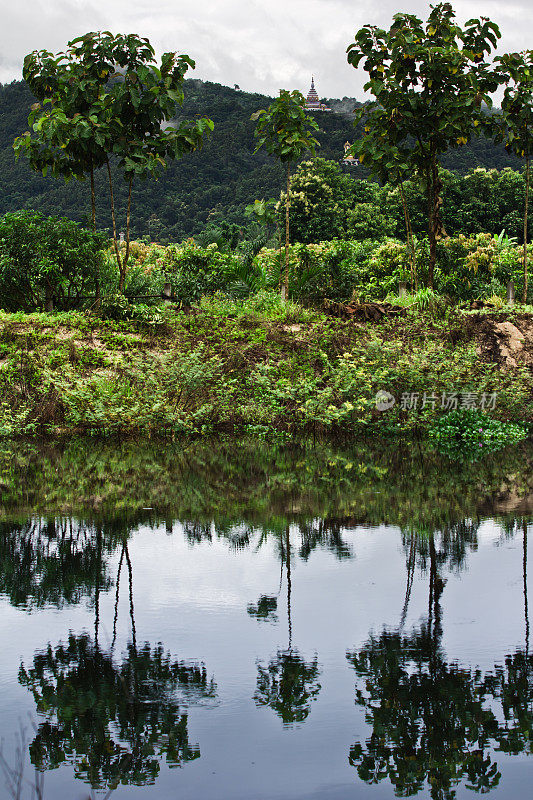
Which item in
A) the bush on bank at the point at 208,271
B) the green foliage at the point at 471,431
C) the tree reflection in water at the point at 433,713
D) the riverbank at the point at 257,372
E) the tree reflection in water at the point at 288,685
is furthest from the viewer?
the bush on bank at the point at 208,271

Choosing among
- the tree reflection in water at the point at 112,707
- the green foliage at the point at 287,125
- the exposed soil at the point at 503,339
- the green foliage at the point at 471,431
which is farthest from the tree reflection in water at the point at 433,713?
the green foliage at the point at 287,125

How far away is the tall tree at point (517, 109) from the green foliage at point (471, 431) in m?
6.85

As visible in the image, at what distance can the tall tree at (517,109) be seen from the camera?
18.9m

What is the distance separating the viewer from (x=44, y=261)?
17.5 metres

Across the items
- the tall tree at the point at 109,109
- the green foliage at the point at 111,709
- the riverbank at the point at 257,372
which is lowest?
the green foliage at the point at 111,709

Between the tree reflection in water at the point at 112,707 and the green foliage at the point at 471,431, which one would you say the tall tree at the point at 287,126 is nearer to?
the green foliage at the point at 471,431

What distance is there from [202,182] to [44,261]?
46259 millimetres

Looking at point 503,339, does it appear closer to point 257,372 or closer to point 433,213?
point 433,213

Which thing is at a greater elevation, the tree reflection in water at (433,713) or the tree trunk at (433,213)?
the tree trunk at (433,213)

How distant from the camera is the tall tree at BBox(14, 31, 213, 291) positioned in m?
18.4

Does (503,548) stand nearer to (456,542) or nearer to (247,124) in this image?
(456,542)

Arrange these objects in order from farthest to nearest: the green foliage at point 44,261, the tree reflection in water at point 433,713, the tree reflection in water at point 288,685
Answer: the green foliage at point 44,261, the tree reflection in water at point 288,685, the tree reflection in water at point 433,713

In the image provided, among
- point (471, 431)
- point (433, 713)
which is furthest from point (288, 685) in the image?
point (471, 431)

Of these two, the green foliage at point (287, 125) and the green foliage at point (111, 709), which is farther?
the green foliage at point (287, 125)
